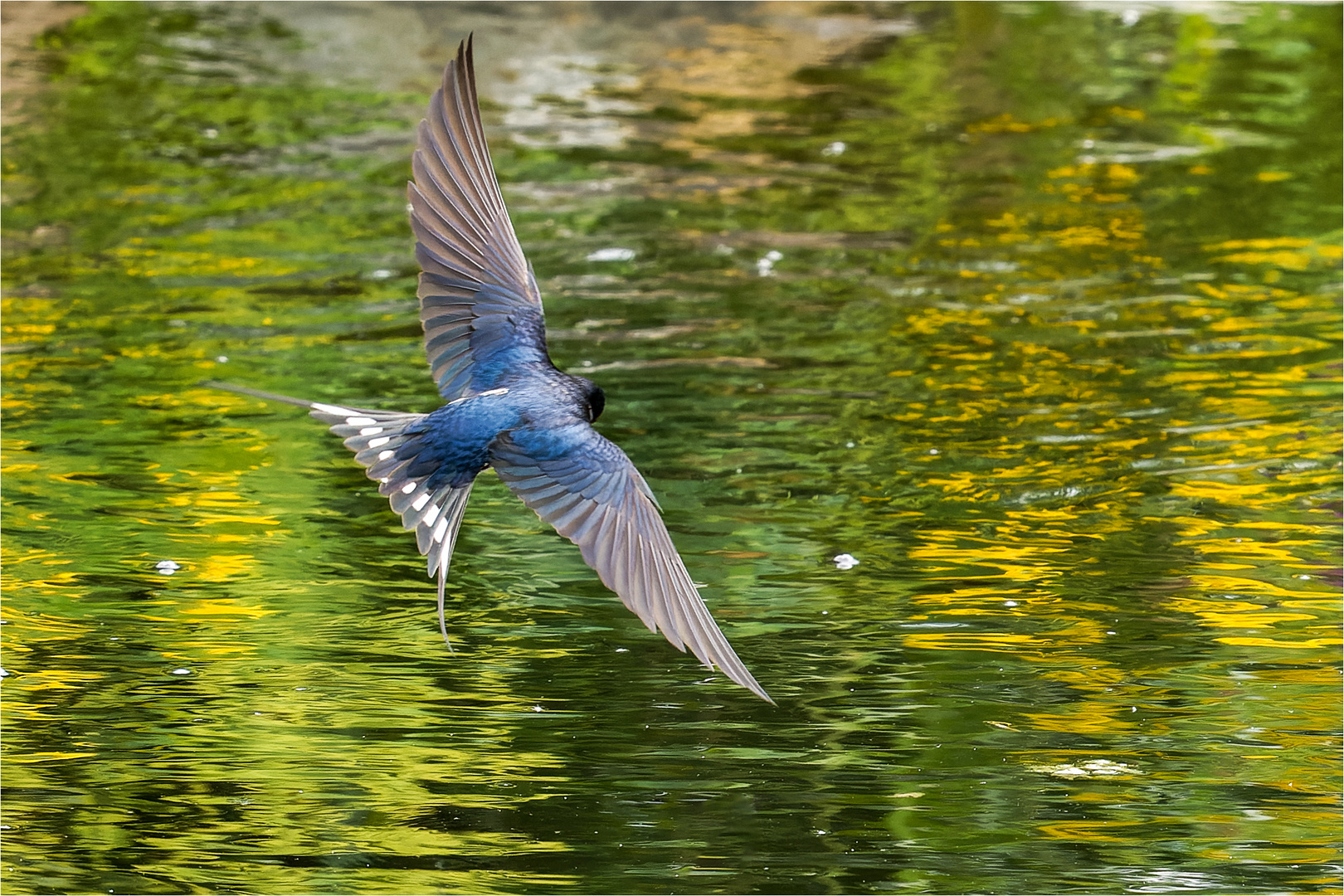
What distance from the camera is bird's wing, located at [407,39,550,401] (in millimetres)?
4180

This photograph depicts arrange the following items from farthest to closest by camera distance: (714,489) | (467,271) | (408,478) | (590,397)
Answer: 1. (714,489)
2. (467,271)
3. (590,397)
4. (408,478)

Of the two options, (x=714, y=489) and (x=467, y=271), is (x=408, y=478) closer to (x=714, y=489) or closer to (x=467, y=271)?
(x=467, y=271)

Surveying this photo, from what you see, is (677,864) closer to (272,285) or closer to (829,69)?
(272,285)

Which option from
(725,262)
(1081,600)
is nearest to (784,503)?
(1081,600)

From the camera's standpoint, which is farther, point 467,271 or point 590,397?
point 467,271

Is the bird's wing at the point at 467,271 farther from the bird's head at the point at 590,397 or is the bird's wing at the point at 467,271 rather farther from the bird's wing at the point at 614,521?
the bird's wing at the point at 614,521

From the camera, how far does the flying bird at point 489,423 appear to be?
11.3 feet

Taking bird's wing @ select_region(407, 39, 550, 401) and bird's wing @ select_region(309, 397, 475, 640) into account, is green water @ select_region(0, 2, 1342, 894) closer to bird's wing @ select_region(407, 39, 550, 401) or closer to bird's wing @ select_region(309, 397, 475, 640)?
bird's wing @ select_region(309, 397, 475, 640)

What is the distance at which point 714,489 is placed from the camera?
5262mm

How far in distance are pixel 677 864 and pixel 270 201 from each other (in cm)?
544

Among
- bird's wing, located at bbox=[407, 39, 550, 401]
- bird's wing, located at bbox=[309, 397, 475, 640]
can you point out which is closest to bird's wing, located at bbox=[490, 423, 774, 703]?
bird's wing, located at bbox=[309, 397, 475, 640]

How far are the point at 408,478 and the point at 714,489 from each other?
60.9 inches

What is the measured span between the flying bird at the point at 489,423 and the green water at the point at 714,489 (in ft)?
1.29

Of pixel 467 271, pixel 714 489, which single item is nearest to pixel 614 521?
pixel 467 271
